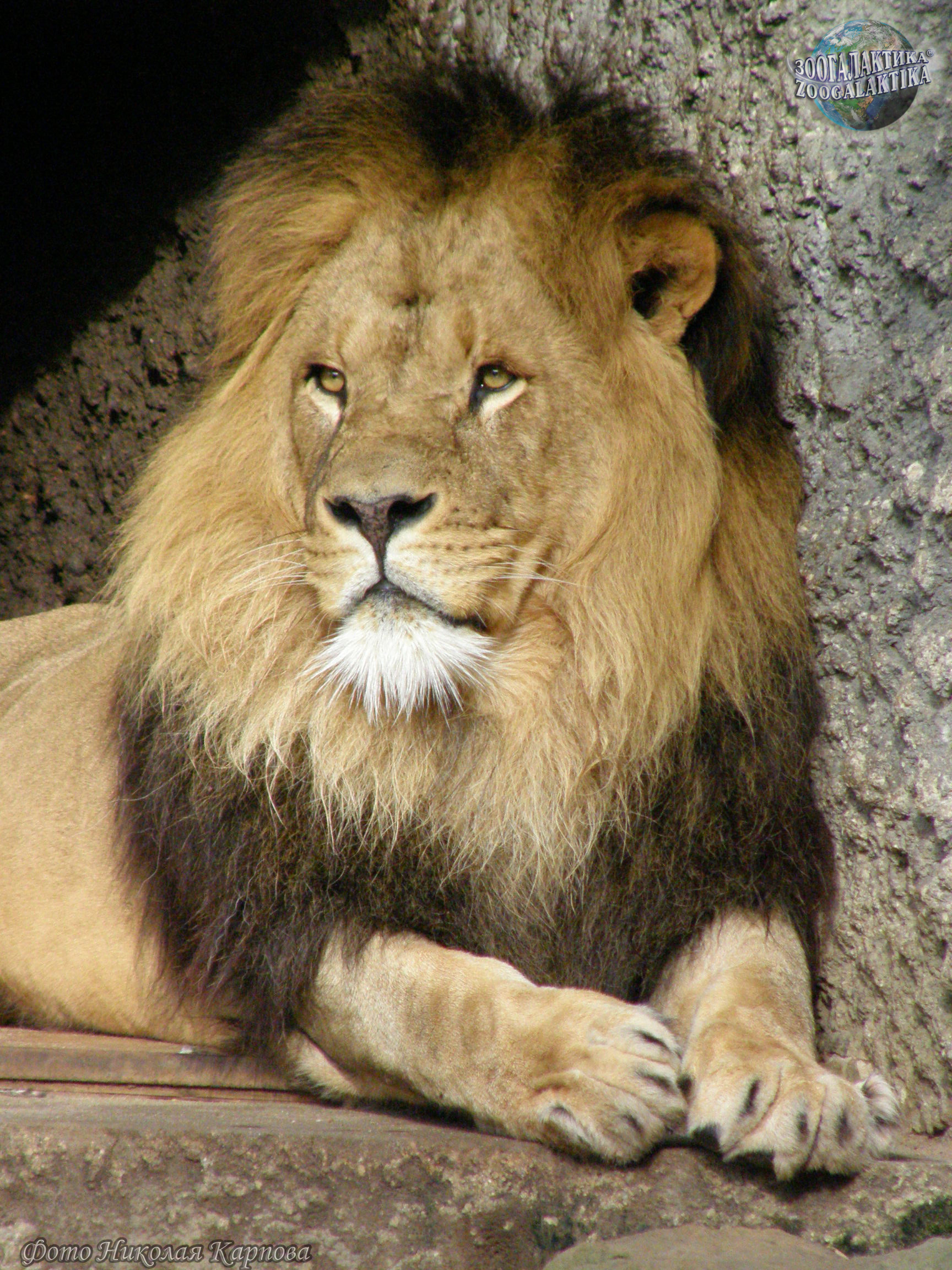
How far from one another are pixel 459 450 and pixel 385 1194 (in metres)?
1.21

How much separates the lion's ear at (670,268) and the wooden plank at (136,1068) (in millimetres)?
1643

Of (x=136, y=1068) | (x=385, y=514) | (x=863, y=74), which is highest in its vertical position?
(x=863, y=74)

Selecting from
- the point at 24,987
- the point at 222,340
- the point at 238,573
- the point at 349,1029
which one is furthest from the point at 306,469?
the point at 24,987

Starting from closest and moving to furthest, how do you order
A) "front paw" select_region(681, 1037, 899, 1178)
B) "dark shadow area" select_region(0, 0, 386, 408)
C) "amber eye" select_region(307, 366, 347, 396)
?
"front paw" select_region(681, 1037, 899, 1178), "amber eye" select_region(307, 366, 347, 396), "dark shadow area" select_region(0, 0, 386, 408)

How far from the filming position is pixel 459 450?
2.34 m

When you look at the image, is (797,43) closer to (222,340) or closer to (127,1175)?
(222,340)

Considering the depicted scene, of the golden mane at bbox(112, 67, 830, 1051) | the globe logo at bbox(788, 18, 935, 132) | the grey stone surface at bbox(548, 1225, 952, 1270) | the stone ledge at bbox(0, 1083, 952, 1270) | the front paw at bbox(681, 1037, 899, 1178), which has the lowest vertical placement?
the stone ledge at bbox(0, 1083, 952, 1270)

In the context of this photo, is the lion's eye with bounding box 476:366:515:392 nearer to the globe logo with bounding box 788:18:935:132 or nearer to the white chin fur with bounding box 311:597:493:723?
the white chin fur with bounding box 311:597:493:723

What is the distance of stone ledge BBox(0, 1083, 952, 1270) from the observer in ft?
5.72

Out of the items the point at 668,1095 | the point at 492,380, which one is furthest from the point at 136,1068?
the point at 492,380

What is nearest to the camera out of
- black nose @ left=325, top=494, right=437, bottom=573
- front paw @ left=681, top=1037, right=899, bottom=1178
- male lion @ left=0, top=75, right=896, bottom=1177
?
front paw @ left=681, top=1037, right=899, bottom=1178

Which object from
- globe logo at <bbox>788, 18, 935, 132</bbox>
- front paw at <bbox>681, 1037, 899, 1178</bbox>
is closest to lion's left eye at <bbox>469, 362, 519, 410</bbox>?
globe logo at <bbox>788, 18, 935, 132</bbox>

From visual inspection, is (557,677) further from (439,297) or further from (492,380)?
(439,297)

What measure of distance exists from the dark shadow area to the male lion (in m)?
2.34
